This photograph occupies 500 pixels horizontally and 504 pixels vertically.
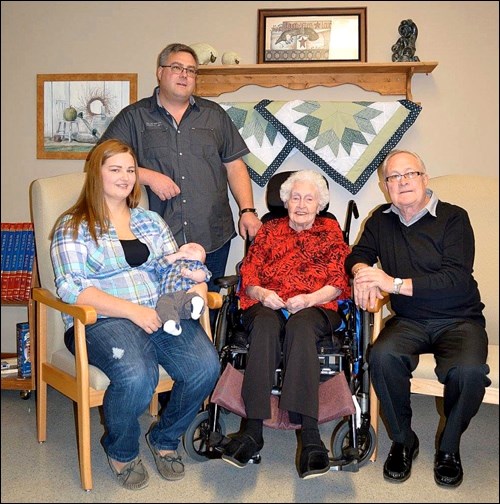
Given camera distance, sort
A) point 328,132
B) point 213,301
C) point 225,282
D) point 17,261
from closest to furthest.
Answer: point 213,301 → point 225,282 → point 17,261 → point 328,132

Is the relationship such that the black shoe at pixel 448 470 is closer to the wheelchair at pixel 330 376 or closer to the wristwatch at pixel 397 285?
the wheelchair at pixel 330 376

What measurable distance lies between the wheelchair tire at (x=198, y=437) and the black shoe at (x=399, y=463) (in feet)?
2.08

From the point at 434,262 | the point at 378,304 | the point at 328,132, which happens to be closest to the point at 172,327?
the point at 378,304

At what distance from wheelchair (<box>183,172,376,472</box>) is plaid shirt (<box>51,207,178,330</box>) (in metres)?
0.29

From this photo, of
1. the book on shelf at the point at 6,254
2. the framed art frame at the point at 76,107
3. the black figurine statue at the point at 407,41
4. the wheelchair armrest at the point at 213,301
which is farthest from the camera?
the framed art frame at the point at 76,107

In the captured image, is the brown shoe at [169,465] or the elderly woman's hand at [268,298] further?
the elderly woman's hand at [268,298]

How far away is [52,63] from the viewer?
11.7 ft

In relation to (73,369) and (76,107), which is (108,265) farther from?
(76,107)

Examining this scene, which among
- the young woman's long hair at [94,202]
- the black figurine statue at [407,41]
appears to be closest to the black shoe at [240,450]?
the young woman's long hair at [94,202]

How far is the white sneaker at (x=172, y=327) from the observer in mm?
2143

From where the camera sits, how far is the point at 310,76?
338cm

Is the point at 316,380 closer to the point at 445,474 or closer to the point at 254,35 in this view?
the point at 445,474

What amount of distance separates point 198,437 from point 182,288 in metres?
0.58

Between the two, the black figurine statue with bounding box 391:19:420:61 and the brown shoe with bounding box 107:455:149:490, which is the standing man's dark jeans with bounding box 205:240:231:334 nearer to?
the brown shoe with bounding box 107:455:149:490
